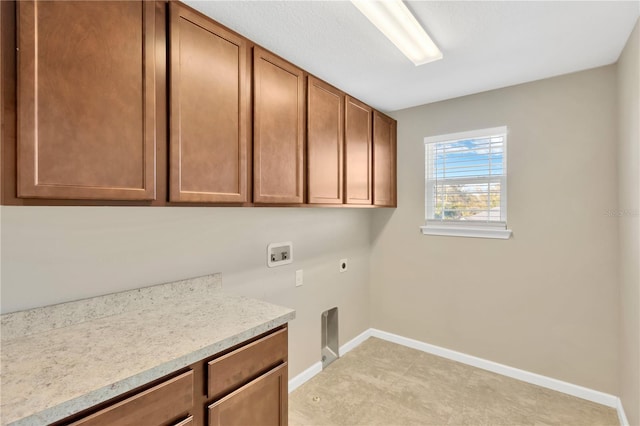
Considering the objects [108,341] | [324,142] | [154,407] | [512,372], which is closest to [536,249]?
→ [512,372]

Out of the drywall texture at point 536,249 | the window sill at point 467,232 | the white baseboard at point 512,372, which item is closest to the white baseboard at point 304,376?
the white baseboard at point 512,372

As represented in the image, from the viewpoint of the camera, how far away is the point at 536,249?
2467 millimetres

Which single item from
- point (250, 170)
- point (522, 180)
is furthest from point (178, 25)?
point (522, 180)

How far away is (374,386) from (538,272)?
161 centimetres

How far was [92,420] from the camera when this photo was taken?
0.85 meters

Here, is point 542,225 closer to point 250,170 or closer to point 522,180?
point 522,180

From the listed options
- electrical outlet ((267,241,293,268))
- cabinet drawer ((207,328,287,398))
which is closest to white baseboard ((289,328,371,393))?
electrical outlet ((267,241,293,268))

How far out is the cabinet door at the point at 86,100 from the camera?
98cm

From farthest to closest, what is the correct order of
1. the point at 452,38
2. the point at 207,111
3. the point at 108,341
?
1. the point at 452,38
2. the point at 207,111
3. the point at 108,341

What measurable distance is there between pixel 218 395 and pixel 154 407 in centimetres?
25

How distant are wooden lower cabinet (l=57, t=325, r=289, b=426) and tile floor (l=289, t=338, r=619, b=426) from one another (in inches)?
34.9

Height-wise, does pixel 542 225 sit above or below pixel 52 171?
below

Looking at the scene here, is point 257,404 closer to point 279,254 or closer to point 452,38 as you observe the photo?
point 279,254

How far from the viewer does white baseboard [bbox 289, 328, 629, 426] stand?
2.23 metres
